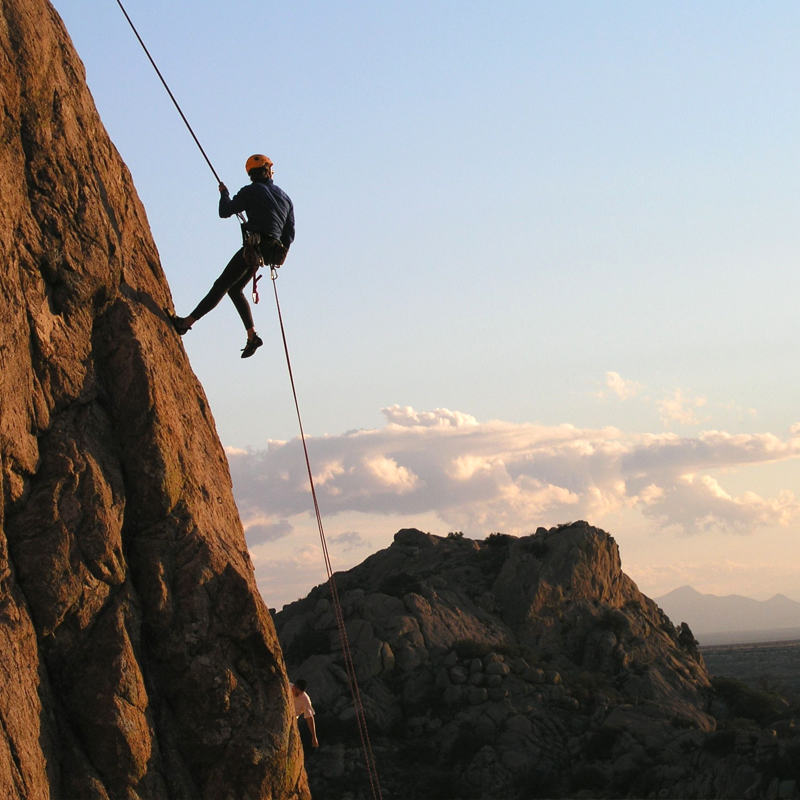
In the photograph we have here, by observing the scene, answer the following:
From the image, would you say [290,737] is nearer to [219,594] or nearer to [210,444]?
[219,594]

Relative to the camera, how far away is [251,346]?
12.6m

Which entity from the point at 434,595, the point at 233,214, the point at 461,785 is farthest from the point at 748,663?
the point at 233,214

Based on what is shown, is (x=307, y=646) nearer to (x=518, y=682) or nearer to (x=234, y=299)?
(x=518, y=682)

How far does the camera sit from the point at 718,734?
32.8 metres

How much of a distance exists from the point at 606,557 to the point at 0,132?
39684 mm

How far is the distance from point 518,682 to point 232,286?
93.6 ft

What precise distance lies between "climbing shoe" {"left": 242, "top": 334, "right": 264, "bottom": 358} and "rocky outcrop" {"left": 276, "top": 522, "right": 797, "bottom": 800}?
22.9m

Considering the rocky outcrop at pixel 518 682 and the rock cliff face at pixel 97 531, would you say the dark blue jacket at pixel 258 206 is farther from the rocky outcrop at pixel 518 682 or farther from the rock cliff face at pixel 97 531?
the rocky outcrop at pixel 518 682

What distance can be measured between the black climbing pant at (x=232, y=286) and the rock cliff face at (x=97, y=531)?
1073 millimetres

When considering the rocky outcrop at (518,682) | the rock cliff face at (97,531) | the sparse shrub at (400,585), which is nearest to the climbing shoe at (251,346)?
the rock cliff face at (97,531)

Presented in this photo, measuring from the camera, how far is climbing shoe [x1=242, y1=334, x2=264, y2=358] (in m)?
12.6

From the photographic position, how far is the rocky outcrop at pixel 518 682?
32.2 metres

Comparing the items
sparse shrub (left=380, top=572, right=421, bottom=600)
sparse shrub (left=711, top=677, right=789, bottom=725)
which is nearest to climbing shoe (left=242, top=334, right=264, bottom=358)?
sparse shrub (left=380, top=572, right=421, bottom=600)

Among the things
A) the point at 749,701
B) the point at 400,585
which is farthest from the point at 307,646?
the point at 749,701
